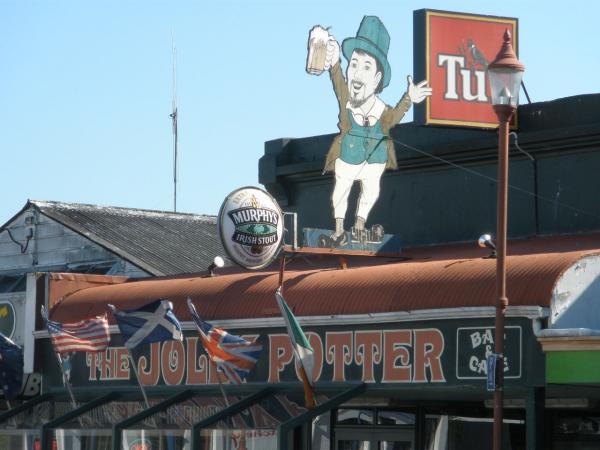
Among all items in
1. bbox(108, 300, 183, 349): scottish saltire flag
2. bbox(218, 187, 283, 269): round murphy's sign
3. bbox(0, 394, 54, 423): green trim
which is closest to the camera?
bbox(108, 300, 183, 349): scottish saltire flag

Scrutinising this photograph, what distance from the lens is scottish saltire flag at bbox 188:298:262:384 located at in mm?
19328

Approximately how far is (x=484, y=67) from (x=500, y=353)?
8.69m

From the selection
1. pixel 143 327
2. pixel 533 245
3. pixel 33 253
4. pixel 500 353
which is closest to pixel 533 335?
pixel 500 353

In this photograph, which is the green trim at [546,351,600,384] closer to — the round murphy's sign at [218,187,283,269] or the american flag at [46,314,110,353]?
the round murphy's sign at [218,187,283,269]

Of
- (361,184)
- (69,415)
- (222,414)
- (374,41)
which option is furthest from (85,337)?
(374,41)

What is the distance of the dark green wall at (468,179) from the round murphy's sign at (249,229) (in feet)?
12.4

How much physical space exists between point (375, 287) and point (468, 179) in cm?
574

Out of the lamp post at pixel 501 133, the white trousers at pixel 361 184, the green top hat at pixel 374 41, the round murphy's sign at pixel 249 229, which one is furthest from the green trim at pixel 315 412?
the green top hat at pixel 374 41

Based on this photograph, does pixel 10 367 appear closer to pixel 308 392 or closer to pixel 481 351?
pixel 308 392

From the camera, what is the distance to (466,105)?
2209cm

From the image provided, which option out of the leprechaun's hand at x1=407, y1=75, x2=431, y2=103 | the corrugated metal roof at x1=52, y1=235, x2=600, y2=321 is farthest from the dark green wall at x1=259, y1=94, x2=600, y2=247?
the leprechaun's hand at x1=407, y1=75, x2=431, y2=103

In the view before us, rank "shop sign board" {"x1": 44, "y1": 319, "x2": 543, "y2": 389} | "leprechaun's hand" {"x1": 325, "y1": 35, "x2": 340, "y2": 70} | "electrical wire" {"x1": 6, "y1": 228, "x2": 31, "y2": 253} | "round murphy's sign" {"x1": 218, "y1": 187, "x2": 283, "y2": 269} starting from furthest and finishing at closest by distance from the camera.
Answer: "electrical wire" {"x1": 6, "y1": 228, "x2": 31, "y2": 253}, "leprechaun's hand" {"x1": 325, "y1": 35, "x2": 340, "y2": 70}, "round murphy's sign" {"x1": 218, "y1": 187, "x2": 283, "y2": 269}, "shop sign board" {"x1": 44, "y1": 319, "x2": 543, "y2": 389}

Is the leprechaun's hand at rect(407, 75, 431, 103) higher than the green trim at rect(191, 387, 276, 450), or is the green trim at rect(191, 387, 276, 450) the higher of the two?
the leprechaun's hand at rect(407, 75, 431, 103)

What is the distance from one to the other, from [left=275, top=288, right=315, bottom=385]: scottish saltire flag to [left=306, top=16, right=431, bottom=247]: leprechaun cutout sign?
308 cm
